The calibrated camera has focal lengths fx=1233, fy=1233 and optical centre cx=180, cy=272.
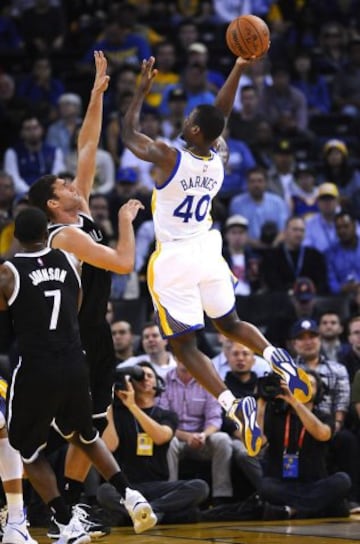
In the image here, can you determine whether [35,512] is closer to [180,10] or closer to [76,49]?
[76,49]

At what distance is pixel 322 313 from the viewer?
12695 mm

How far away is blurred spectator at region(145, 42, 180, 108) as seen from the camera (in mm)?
17547

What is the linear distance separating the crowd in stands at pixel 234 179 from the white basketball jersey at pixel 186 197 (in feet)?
4.11

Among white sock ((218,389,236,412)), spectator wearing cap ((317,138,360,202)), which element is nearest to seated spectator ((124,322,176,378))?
white sock ((218,389,236,412))

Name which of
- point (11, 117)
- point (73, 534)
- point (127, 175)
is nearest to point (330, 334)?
point (127, 175)

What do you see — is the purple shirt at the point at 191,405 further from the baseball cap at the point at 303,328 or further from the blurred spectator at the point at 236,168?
the blurred spectator at the point at 236,168

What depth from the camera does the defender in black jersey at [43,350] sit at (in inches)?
287

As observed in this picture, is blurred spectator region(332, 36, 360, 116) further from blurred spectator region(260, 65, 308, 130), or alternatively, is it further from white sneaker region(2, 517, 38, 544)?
white sneaker region(2, 517, 38, 544)

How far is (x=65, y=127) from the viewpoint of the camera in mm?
16219

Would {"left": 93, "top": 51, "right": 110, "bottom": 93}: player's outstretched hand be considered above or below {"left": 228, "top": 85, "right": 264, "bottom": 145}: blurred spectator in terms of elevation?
below

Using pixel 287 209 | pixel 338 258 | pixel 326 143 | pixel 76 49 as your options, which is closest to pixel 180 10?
pixel 76 49

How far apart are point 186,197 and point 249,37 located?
1.29 metres

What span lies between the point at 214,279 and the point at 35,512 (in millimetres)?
3224

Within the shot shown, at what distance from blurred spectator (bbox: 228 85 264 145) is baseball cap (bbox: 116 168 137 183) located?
2217mm
